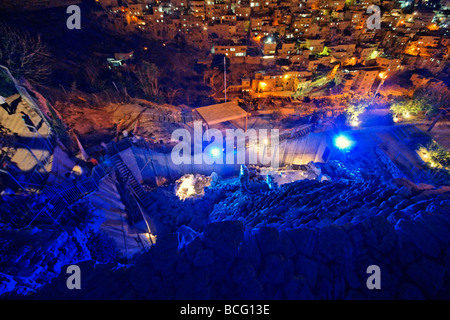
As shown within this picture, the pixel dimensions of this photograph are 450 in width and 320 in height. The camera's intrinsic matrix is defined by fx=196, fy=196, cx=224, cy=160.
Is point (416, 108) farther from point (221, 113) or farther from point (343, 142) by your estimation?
point (221, 113)

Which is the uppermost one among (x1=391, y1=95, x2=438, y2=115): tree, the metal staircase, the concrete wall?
(x1=391, y1=95, x2=438, y2=115): tree

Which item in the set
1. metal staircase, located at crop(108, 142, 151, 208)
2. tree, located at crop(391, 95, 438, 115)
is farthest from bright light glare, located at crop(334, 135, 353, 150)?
metal staircase, located at crop(108, 142, 151, 208)

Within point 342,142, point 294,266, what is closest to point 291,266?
point 294,266

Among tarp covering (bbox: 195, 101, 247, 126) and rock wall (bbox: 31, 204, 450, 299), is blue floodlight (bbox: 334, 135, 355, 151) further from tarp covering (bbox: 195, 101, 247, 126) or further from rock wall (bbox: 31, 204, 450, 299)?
rock wall (bbox: 31, 204, 450, 299)

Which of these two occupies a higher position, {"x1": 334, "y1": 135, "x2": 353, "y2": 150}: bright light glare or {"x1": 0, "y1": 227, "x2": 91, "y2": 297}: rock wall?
{"x1": 334, "y1": 135, "x2": 353, "y2": 150}: bright light glare

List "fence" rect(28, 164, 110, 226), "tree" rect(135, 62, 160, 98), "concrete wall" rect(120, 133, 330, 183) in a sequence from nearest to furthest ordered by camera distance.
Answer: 1. "fence" rect(28, 164, 110, 226)
2. "concrete wall" rect(120, 133, 330, 183)
3. "tree" rect(135, 62, 160, 98)
